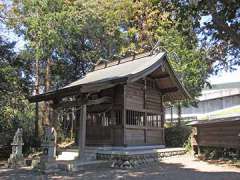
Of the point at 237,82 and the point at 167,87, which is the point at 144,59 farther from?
the point at 237,82

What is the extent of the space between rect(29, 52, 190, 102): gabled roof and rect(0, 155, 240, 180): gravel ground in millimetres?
3496

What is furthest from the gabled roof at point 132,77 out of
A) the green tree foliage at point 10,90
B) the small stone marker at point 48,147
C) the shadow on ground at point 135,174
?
the green tree foliage at point 10,90

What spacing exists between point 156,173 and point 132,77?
4676 mm

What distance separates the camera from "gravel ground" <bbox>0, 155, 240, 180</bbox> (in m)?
11.8

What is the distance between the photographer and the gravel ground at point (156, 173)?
11795 mm

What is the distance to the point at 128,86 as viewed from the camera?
1759 centimetres

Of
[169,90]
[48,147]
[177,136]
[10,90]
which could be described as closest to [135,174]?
[48,147]

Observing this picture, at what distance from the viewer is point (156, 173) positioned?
12.9 meters

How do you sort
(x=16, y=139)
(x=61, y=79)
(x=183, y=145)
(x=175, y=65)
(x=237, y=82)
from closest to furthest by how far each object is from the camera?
(x=16, y=139) < (x=183, y=145) < (x=175, y=65) < (x=61, y=79) < (x=237, y=82)

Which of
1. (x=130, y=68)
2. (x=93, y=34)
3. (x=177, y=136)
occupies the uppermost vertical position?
(x=93, y=34)

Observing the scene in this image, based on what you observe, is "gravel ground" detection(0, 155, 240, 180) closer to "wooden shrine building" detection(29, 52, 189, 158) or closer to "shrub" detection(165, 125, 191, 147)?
"wooden shrine building" detection(29, 52, 189, 158)

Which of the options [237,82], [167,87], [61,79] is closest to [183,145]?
[167,87]

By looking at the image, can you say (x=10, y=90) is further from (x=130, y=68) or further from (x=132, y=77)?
(x=132, y=77)

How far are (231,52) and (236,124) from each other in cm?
347
